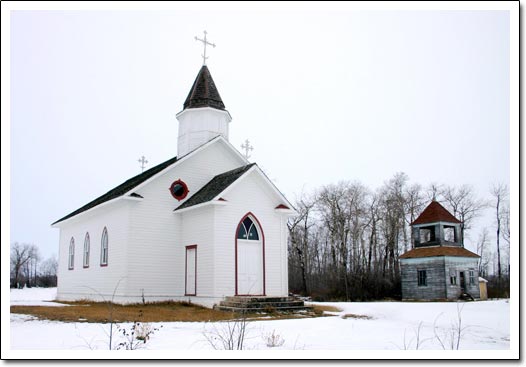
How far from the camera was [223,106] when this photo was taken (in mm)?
26562

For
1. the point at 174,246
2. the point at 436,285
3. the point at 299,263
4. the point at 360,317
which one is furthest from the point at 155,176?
the point at 299,263

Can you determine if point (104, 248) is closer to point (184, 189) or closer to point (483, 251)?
point (184, 189)

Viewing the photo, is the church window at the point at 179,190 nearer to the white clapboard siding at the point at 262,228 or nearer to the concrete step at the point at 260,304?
the white clapboard siding at the point at 262,228

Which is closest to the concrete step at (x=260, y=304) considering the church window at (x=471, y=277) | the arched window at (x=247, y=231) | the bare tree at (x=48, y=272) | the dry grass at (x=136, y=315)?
the dry grass at (x=136, y=315)

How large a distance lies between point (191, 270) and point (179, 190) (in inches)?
145

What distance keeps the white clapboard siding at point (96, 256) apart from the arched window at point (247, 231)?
4769 millimetres

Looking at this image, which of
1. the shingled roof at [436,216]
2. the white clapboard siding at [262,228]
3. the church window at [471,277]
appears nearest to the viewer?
the white clapboard siding at [262,228]

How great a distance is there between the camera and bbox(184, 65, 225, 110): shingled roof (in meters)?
26.1

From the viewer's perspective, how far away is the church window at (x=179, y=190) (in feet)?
75.4

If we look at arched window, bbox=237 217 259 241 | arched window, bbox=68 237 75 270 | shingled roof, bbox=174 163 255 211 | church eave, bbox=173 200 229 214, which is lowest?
arched window, bbox=68 237 75 270

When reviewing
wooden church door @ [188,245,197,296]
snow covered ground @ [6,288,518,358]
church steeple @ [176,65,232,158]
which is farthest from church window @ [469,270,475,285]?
wooden church door @ [188,245,197,296]

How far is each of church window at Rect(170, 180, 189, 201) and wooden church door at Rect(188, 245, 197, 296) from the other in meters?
2.39

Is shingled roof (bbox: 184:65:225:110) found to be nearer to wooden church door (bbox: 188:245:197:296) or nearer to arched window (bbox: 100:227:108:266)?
arched window (bbox: 100:227:108:266)

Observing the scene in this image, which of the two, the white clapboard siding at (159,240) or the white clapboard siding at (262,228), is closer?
the white clapboard siding at (262,228)
